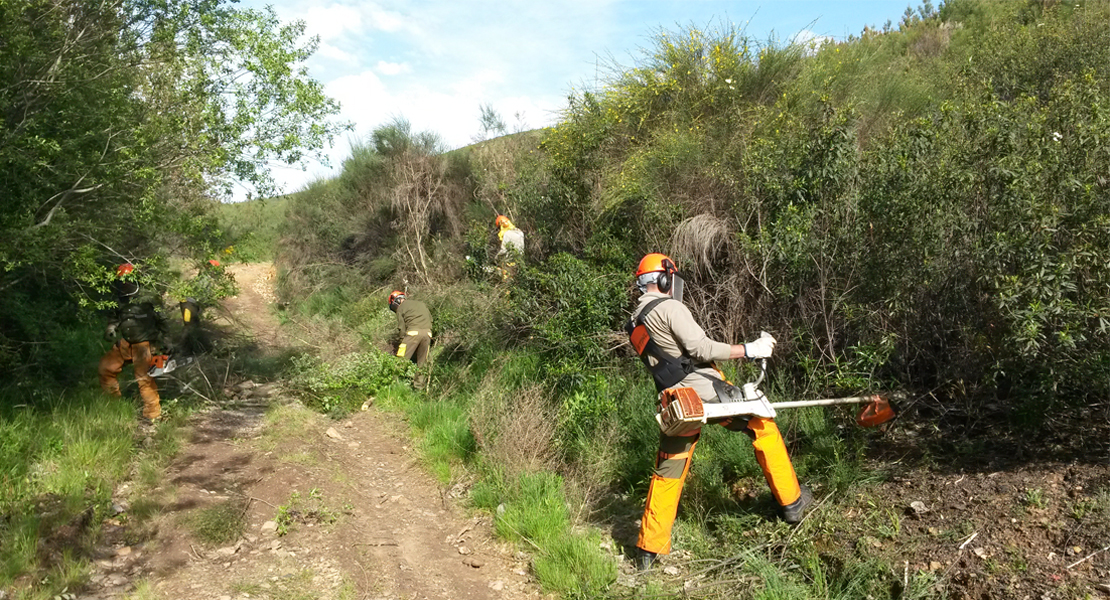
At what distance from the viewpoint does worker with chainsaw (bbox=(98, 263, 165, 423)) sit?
741 cm

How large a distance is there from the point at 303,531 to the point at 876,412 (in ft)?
13.5

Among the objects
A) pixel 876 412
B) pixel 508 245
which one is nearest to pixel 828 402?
pixel 876 412

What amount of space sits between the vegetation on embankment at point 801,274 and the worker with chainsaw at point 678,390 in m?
0.33

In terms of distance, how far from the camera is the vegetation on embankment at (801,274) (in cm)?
390

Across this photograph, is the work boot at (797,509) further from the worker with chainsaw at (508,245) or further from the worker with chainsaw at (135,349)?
the worker with chainsaw at (135,349)

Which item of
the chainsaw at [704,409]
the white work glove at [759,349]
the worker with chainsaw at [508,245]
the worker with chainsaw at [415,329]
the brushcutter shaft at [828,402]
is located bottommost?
the brushcutter shaft at [828,402]

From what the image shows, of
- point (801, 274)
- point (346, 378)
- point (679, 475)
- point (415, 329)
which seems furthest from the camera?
point (415, 329)

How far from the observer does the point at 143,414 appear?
293 inches

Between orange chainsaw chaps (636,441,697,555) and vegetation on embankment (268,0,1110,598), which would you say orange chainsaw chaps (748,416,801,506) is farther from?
orange chainsaw chaps (636,441,697,555)

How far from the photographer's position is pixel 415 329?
31.7 feet

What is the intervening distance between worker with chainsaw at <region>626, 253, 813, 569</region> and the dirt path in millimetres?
1002

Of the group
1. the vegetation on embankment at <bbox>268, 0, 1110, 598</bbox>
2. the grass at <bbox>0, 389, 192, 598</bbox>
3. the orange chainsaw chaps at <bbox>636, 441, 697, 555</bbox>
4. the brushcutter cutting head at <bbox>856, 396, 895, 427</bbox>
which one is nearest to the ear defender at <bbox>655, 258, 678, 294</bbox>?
the orange chainsaw chaps at <bbox>636, 441, 697, 555</bbox>

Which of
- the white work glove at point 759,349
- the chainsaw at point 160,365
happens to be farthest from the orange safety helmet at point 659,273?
the chainsaw at point 160,365

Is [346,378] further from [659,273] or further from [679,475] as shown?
[679,475]
